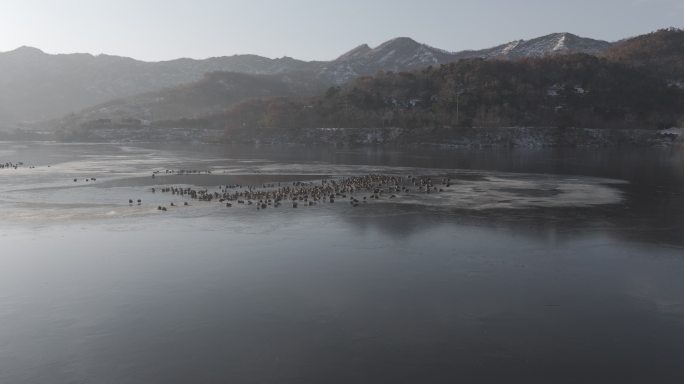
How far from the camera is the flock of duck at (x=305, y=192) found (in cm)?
4944

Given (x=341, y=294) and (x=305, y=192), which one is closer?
(x=341, y=294)

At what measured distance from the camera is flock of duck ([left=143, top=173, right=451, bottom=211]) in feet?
162

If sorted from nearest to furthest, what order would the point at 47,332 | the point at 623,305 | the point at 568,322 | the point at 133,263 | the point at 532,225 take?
the point at 47,332 < the point at 568,322 < the point at 623,305 < the point at 133,263 < the point at 532,225

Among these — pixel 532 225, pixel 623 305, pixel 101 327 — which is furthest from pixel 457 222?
pixel 101 327

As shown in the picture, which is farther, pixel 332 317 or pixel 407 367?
pixel 332 317

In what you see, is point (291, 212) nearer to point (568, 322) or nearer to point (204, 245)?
point (204, 245)

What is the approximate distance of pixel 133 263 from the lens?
28.5 metres

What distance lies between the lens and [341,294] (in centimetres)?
2339

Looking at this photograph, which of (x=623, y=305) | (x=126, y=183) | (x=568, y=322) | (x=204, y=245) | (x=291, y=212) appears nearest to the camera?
(x=568, y=322)

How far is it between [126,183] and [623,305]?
190 ft

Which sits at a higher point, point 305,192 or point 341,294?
point 305,192

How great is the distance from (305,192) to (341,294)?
100 ft

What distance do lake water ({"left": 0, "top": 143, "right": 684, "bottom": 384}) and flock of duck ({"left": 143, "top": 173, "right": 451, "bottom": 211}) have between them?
281cm

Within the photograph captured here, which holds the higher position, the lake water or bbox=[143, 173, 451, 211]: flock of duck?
bbox=[143, 173, 451, 211]: flock of duck
